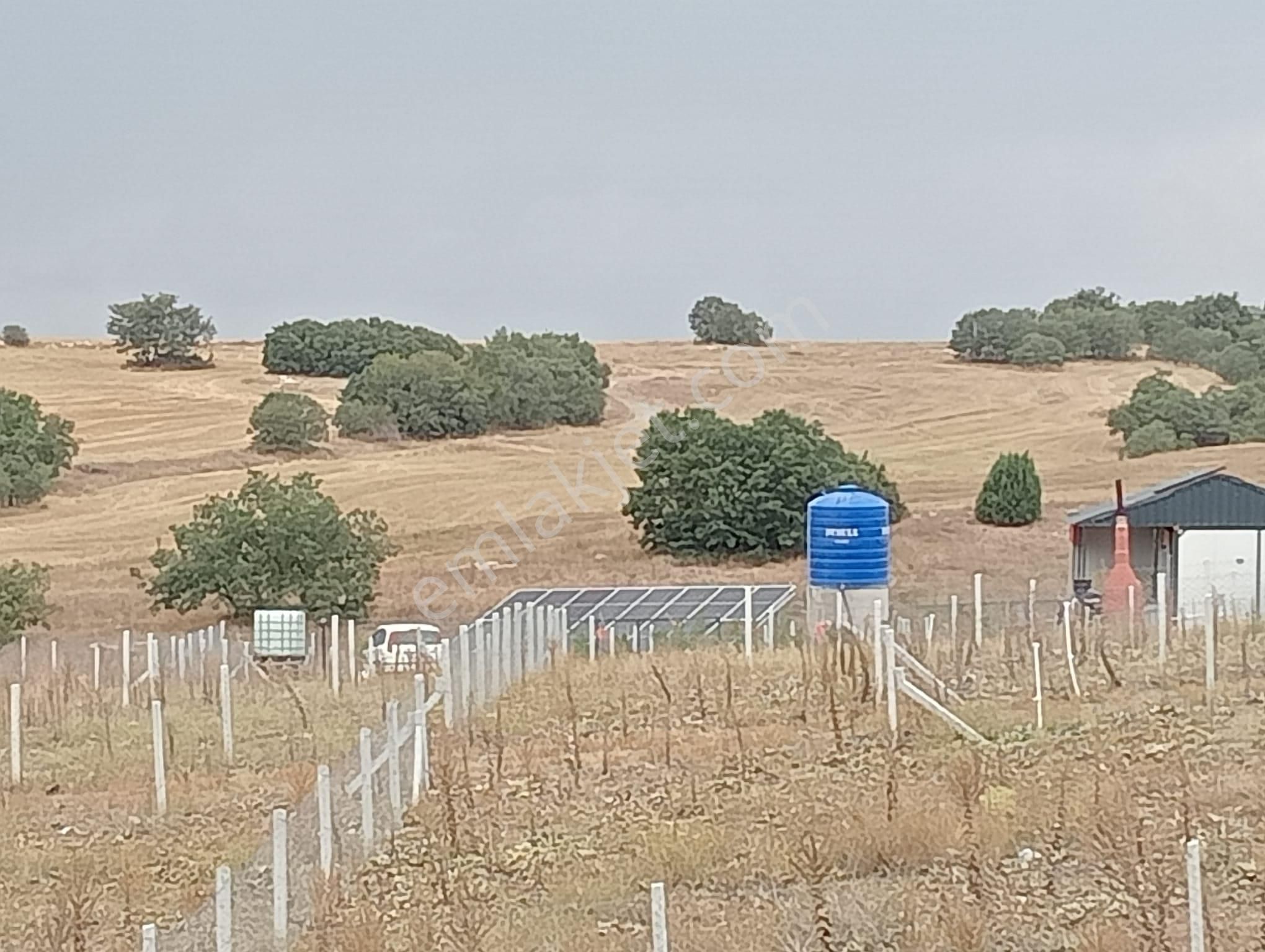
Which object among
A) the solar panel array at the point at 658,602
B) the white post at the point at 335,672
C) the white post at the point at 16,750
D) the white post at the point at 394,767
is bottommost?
the solar panel array at the point at 658,602

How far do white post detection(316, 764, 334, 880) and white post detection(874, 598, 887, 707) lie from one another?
17.8ft

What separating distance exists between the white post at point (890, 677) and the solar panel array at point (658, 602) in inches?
543

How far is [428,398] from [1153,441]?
89.6 feet

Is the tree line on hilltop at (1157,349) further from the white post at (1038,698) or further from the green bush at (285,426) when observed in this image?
the white post at (1038,698)

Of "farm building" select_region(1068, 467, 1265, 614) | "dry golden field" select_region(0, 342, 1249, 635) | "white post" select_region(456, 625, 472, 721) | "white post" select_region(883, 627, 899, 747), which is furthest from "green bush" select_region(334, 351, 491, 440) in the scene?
"white post" select_region(883, 627, 899, 747)

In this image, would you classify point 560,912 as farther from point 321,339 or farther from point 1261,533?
point 321,339

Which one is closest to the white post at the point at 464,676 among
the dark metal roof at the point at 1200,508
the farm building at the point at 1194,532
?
the farm building at the point at 1194,532

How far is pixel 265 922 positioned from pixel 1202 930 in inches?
157

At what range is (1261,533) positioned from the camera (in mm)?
30328

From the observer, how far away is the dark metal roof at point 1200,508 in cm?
3012

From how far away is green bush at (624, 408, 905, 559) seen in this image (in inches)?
1718

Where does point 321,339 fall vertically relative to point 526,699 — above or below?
above

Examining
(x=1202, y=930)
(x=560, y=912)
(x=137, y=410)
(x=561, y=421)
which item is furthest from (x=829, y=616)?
(x=137, y=410)

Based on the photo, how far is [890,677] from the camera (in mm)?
12125
